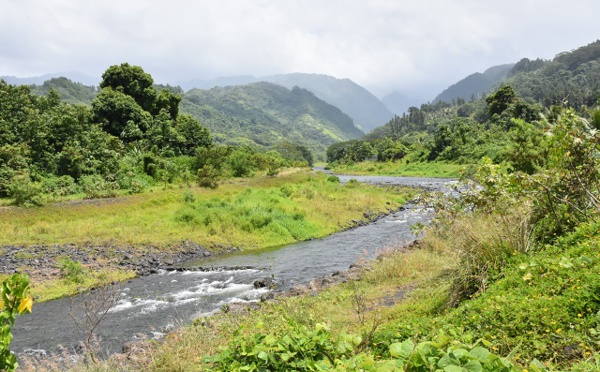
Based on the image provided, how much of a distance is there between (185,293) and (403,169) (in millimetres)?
73017

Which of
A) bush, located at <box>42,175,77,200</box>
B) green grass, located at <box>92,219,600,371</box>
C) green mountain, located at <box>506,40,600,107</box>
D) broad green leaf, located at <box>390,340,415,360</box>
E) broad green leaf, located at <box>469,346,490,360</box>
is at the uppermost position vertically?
green mountain, located at <box>506,40,600,107</box>

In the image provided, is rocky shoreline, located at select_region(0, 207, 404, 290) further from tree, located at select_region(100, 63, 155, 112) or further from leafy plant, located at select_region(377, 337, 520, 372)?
tree, located at select_region(100, 63, 155, 112)

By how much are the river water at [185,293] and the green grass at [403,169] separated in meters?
43.9

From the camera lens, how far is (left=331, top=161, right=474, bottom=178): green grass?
67.1 meters

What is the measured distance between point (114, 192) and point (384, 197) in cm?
2490

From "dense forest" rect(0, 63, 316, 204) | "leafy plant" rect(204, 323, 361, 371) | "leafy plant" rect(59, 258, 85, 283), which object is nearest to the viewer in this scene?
"leafy plant" rect(204, 323, 361, 371)

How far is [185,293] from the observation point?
14.5m

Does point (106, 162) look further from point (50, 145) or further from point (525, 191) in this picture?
point (525, 191)

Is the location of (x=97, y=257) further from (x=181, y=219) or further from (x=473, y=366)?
(x=473, y=366)

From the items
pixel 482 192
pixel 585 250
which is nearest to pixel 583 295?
pixel 585 250

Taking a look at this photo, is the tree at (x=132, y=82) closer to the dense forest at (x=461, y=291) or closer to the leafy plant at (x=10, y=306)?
the dense forest at (x=461, y=291)

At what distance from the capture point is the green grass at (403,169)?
67.1 metres

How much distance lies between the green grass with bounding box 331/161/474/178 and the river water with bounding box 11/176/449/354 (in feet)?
144

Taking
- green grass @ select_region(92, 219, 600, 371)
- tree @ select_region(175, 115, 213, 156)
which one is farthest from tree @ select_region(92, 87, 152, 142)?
green grass @ select_region(92, 219, 600, 371)
